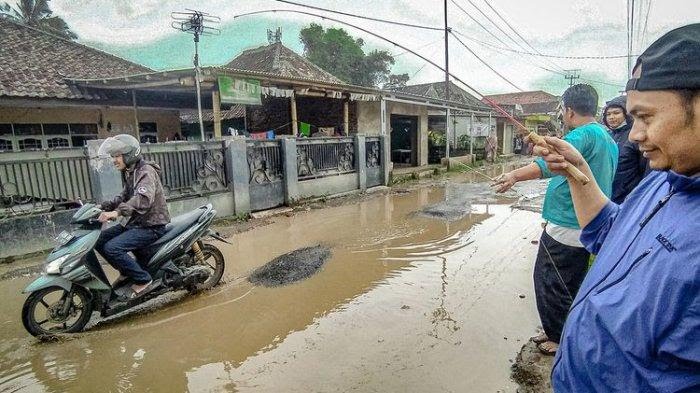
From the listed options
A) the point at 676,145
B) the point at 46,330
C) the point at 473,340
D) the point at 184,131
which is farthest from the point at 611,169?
the point at 184,131

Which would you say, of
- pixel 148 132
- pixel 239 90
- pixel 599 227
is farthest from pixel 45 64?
pixel 599 227

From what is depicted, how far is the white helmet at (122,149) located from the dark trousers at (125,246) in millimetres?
720

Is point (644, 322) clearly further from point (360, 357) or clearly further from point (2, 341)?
point (2, 341)

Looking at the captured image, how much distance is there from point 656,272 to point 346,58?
32413 mm

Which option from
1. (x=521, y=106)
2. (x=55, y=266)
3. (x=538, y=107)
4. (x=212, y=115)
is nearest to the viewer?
(x=55, y=266)

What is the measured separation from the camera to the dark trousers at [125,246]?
376 cm

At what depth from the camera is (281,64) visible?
59.6 feet

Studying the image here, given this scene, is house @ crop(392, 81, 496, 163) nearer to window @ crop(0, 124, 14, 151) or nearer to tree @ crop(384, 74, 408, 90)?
tree @ crop(384, 74, 408, 90)

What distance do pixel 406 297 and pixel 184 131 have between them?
1640cm

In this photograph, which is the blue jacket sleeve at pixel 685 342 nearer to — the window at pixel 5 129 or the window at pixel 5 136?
the window at pixel 5 136

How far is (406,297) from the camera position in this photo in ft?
14.3

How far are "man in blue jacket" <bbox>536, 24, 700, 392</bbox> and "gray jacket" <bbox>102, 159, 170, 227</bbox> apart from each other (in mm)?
3836

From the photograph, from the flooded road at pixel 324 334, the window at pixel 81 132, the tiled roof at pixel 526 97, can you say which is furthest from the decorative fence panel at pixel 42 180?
the tiled roof at pixel 526 97

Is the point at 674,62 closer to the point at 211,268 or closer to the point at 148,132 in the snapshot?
the point at 211,268
